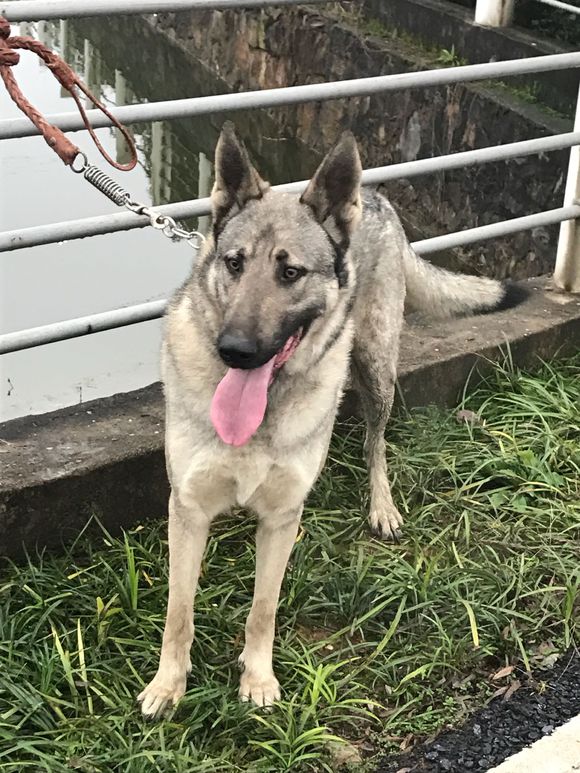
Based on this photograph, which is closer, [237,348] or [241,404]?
[237,348]

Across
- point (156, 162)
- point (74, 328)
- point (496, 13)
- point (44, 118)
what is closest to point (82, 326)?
point (74, 328)

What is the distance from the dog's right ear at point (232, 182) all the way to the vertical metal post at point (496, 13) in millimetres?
5436

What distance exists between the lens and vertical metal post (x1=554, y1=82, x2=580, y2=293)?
185 inches

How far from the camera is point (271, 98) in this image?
350cm

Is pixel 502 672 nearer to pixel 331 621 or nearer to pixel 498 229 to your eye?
pixel 331 621

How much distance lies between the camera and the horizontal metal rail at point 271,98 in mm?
3100

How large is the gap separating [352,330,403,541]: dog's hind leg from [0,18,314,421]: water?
2012 mm

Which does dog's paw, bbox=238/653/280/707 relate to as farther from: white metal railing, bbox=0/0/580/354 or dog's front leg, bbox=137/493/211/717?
white metal railing, bbox=0/0/580/354

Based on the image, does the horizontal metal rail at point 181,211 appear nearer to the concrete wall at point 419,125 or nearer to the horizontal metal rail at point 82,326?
the horizontal metal rail at point 82,326

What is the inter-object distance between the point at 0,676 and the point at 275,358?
1232 millimetres

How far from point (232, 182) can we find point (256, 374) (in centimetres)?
58

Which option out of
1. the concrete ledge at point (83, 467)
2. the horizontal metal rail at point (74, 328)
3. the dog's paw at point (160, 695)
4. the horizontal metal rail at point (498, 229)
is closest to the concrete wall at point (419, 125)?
the horizontal metal rail at point (498, 229)

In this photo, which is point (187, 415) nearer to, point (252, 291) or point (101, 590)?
point (252, 291)

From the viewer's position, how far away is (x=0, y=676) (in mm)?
2721
